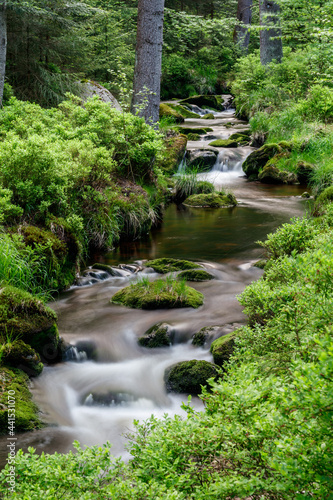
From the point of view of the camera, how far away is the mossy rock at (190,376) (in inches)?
187

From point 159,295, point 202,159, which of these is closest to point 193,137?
point 202,159

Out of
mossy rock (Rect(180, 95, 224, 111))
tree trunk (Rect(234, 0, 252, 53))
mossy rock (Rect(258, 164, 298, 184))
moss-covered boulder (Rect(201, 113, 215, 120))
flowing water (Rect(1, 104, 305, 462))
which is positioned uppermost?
tree trunk (Rect(234, 0, 252, 53))

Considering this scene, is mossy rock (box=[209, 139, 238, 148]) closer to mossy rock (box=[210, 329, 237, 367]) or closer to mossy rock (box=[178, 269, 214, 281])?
mossy rock (box=[178, 269, 214, 281])

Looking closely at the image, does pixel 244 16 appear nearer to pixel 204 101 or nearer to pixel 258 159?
pixel 204 101

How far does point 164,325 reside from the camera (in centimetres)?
591

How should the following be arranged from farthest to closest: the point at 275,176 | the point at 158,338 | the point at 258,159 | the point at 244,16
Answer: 1. the point at 244,16
2. the point at 258,159
3. the point at 275,176
4. the point at 158,338

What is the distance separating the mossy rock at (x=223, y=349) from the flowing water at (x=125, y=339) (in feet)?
0.99

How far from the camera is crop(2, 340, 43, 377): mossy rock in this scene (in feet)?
15.5

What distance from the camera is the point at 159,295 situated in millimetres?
6609

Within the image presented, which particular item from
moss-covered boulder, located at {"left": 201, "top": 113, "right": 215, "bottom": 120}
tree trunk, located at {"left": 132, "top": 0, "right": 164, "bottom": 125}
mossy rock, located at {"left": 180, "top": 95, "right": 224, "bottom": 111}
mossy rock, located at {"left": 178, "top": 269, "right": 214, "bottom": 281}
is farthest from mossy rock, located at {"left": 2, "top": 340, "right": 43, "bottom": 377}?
mossy rock, located at {"left": 180, "top": 95, "right": 224, "bottom": 111}

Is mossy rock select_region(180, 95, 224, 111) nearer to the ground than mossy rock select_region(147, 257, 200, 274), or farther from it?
farther from it

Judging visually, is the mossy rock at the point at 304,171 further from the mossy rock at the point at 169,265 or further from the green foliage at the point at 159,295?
the green foliage at the point at 159,295

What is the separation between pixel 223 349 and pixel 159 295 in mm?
1896

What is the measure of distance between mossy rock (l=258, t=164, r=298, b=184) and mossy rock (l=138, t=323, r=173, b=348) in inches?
390
